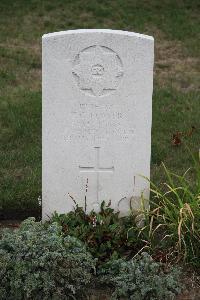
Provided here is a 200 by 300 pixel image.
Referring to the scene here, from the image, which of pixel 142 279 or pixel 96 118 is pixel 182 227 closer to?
pixel 142 279

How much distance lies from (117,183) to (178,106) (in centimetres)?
324

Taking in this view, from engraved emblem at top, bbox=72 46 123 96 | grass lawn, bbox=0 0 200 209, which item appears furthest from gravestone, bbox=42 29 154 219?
grass lawn, bbox=0 0 200 209

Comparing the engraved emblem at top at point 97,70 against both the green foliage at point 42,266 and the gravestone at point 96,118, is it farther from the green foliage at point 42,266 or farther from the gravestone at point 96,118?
the green foliage at point 42,266

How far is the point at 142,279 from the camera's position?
439cm

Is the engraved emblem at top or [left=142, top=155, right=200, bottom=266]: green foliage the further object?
the engraved emblem at top

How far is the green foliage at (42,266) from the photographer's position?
13.9 ft

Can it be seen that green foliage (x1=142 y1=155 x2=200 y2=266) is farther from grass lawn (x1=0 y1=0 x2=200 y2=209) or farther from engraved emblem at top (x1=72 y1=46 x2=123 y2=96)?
grass lawn (x1=0 y1=0 x2=200 y2=209)

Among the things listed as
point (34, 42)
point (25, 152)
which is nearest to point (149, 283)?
point (25, 152)

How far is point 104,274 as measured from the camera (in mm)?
4680

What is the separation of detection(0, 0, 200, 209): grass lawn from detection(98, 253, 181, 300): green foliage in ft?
4.67

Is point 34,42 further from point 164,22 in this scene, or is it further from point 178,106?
point 178,106

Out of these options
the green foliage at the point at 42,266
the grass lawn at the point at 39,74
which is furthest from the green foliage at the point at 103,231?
the grass lawn at the point at 39,74

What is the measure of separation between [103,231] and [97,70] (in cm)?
119

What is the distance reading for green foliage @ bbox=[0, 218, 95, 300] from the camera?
13.9 ft
